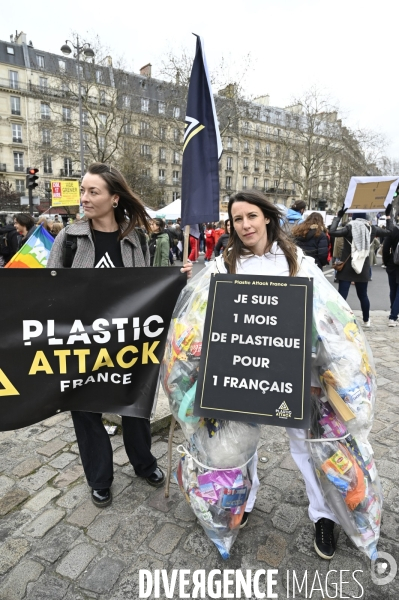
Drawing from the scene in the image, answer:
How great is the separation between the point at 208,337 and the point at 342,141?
41765 mm

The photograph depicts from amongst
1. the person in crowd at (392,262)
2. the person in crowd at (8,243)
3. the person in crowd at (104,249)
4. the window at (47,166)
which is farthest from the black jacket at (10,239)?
the window at (47,166)

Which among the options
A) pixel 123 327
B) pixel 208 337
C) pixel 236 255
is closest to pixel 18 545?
pixel 123 327

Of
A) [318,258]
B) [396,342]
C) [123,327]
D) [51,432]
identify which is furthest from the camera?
[318,258]

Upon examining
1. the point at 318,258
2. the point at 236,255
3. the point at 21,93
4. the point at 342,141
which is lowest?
the point at 318,258

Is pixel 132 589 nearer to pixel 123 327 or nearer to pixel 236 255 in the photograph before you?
pixel 123 327

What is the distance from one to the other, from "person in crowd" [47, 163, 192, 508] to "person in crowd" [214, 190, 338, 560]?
36 centimetres

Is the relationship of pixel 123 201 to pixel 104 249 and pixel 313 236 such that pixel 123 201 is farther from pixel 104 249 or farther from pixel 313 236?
pixel 313 236

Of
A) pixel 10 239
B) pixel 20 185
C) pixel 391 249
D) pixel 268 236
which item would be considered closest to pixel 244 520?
pixel 268 236

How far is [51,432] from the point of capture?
10.8 ft

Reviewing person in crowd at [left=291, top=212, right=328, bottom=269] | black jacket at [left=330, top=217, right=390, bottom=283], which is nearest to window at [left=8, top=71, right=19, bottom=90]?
person in crowd at [left=291, top=212, right=328, bottom=269]

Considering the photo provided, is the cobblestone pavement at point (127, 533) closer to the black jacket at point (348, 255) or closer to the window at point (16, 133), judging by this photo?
the black jacket at point (348, 255)

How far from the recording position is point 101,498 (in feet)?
7.77

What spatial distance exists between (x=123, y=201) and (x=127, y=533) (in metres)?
1.87

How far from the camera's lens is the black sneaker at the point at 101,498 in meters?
2.36
